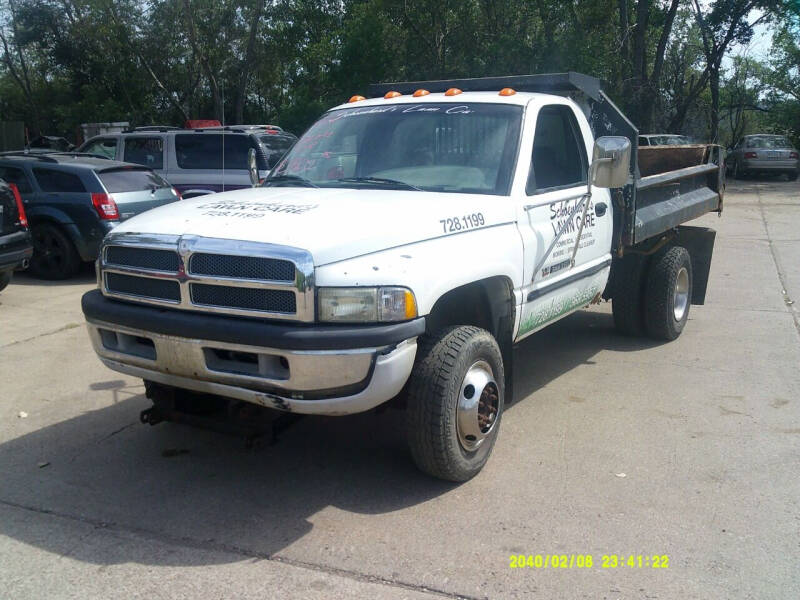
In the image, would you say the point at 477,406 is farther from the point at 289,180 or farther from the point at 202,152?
the point at 202,152

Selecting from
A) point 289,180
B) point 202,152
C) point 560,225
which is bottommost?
point 560,225

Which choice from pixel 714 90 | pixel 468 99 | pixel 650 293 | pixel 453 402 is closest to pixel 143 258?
pixel 453 402

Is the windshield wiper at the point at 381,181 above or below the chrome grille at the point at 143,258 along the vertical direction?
above

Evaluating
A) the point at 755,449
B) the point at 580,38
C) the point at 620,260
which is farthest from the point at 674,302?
the point at 580,38

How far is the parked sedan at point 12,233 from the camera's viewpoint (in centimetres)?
848

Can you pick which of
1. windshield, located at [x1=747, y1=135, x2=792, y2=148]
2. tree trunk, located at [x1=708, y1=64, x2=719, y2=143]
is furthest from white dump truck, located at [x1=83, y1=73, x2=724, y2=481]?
tree trunk, located at [x1=708, y1=64, x2=719, y2=143]

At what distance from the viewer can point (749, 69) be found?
38969 millimetres

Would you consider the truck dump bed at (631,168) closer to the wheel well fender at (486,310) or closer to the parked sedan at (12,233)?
the wheel well fender at (486,310)

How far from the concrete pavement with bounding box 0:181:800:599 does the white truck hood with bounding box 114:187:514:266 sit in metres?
1.37

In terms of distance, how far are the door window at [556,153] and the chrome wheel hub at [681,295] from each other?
2.29 m

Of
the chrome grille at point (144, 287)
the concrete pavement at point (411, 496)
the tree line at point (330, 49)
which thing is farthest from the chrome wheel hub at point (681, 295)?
the tree line at point (330, 49)

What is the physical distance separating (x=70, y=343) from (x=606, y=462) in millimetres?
5064

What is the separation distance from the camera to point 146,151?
13.1 m

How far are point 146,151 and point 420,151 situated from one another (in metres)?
9.49
